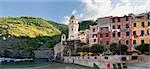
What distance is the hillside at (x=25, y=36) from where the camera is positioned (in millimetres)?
91562

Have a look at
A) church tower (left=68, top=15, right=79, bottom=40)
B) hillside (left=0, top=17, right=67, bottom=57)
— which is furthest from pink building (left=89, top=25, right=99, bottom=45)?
hillside (left=0, top=17, right=67, bottom=57)

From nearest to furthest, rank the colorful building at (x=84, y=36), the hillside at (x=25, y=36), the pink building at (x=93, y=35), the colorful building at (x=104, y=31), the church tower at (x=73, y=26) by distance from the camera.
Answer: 1. the colorful building at (x=104, y=31)
2. the pink building at (x=93, y=35)
3. the colorful building at (x=84, y=36)
4. the church tower at (x=73, y=26)
5. the hillside at (x=25, y=36)

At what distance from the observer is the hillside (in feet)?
300

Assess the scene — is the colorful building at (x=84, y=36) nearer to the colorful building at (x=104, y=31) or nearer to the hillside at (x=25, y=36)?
the colorful building at (x=104, y=31)

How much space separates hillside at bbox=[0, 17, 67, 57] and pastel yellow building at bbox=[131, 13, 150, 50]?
3937cm

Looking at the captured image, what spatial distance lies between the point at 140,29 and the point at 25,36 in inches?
2896

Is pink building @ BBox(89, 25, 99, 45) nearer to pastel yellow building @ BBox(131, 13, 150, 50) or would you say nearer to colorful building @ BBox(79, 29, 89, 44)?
Answer: colorful building @ BBox(79, 29, 89, 44)

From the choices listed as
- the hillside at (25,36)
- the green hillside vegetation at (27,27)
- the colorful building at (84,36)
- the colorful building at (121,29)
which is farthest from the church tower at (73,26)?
the green hillside vegetation at (27,27)

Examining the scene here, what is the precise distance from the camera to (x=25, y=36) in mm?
109250

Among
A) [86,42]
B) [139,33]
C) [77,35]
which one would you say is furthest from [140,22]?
[77,35]

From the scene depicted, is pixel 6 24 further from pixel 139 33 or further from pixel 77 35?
pixel 139 33

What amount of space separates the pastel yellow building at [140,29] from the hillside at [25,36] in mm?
39373

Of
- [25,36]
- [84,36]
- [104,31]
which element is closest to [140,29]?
[104,31]

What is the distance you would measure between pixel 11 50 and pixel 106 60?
64.8 m
